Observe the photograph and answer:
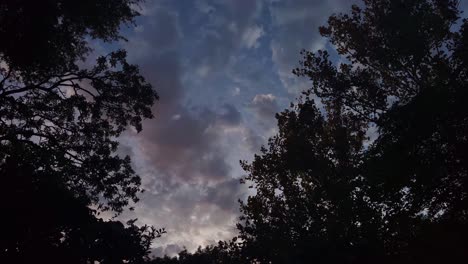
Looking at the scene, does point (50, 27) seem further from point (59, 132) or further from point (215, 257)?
point (215, 257)

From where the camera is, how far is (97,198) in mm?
21922

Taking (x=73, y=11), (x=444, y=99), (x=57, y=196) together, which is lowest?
(x=444, y=99)

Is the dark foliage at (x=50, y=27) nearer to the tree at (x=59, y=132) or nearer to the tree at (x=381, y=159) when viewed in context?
the tree at (x=59, y=132)

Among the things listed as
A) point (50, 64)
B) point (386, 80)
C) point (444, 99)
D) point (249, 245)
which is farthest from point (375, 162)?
point (249, 245)

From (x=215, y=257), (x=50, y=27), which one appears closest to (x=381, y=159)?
(x=50, y=27)

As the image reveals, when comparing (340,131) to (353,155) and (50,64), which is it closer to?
(353,155)

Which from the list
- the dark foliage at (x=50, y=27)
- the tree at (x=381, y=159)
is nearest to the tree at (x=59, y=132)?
the dark foliage at (x=50, y=27)

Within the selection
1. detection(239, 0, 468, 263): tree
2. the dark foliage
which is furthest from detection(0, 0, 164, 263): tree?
detection(239, 0, 468, 263): tree

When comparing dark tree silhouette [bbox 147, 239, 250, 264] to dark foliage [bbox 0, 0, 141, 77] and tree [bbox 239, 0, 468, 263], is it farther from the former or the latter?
dark foliage [bbox 0, 0, 141, 77]

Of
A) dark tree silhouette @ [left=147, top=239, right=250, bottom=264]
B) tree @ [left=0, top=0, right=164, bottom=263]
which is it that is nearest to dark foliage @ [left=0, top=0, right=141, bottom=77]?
tree @ [left=0, top=0, right=164, bottom=263]

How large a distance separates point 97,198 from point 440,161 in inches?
720

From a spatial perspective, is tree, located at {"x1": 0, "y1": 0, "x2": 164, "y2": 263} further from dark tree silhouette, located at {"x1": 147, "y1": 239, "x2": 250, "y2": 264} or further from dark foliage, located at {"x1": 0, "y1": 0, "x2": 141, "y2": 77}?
dark tree silhouette, located at {"x1": 147, "y1": 239, "x2": 250, "y2": 264}

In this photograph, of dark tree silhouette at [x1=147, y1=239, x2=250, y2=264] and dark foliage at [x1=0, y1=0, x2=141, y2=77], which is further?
dark tree silhouette at [x1=147, y1=239, x2=250, y2=264]

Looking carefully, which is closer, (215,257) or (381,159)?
(381,159)
